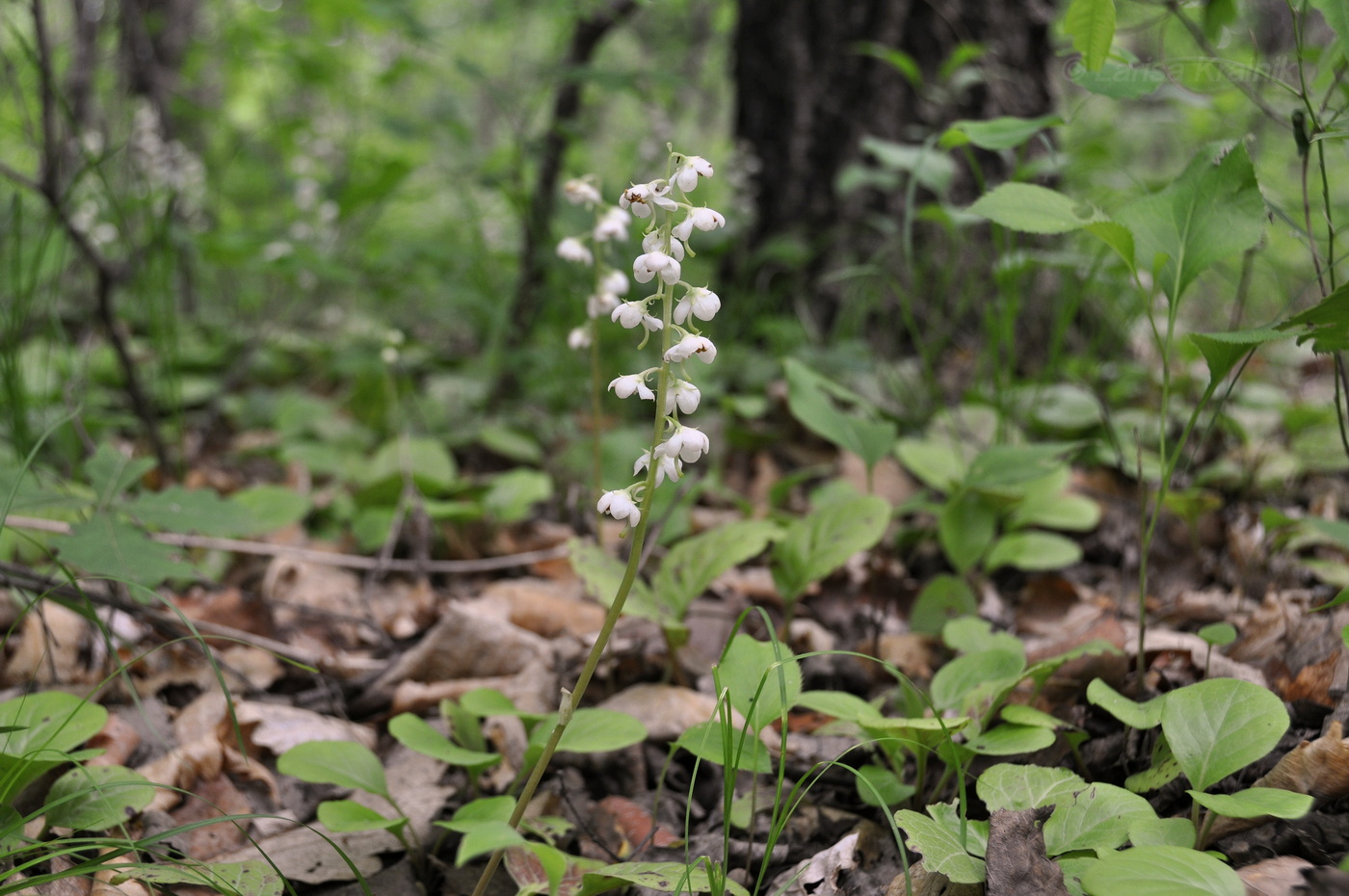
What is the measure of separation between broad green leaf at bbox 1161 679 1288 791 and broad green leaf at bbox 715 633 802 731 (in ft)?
1.61

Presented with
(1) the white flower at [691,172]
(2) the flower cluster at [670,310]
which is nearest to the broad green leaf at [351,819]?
(2) the flower cluster at [670,310]

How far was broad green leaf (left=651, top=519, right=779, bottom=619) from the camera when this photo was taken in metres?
1.61

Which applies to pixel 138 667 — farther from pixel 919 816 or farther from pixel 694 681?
pixel 919 816

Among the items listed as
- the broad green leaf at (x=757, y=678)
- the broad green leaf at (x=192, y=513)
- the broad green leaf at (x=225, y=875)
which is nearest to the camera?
the broad green leaf at (x=225, y=875)

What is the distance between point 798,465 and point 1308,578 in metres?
1.35

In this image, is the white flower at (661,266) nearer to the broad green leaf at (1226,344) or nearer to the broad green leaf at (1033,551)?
the broad green leaf at (1226,344)

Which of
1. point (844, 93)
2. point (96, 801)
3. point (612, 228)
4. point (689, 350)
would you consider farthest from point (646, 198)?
point (844, 93)

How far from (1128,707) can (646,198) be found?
1001mm

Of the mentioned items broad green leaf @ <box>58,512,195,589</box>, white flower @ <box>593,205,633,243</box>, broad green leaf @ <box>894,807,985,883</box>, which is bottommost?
broad green leaf @ <box>894,807,985,883</box>

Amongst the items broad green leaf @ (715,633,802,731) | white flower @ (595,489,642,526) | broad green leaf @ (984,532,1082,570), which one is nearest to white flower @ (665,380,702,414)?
white flower @ (595,489,642,526)

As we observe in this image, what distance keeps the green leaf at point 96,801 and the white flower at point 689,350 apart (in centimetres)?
93

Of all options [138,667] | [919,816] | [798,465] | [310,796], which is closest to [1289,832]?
[919,816]

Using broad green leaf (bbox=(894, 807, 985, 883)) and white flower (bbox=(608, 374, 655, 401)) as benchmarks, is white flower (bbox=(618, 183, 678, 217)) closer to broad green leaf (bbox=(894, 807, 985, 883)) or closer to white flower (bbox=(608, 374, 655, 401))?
white flower (bbox=(608, 374, 655, 401))

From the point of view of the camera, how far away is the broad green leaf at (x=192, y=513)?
156cm
